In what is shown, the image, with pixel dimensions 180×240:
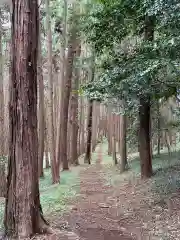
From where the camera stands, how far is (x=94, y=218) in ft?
32.0

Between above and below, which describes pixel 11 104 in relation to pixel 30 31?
below

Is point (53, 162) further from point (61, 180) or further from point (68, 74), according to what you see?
point (68, 74)

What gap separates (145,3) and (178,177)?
221 inches

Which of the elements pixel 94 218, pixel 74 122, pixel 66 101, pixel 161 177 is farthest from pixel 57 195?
pixel 74 122

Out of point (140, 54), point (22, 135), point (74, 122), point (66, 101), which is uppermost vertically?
point (140, 54)

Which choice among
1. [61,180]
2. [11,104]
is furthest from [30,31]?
[61,180]

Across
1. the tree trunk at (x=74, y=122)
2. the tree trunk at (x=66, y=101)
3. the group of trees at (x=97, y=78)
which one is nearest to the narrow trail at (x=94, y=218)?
the group of trees at (x=97, y=78)

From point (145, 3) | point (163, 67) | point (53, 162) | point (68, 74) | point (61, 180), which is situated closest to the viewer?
point (163, 67)

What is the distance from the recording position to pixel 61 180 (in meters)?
17.0

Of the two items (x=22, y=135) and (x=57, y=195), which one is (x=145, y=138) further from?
(x=22, y=135)

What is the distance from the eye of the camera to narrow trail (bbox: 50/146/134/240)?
809cm

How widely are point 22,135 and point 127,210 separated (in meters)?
4.97

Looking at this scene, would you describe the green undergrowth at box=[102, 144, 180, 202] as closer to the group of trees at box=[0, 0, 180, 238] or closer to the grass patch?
the group of trees at box=[0, 0, 180, 238]

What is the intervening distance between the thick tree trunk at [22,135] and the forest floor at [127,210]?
0.66 meters
